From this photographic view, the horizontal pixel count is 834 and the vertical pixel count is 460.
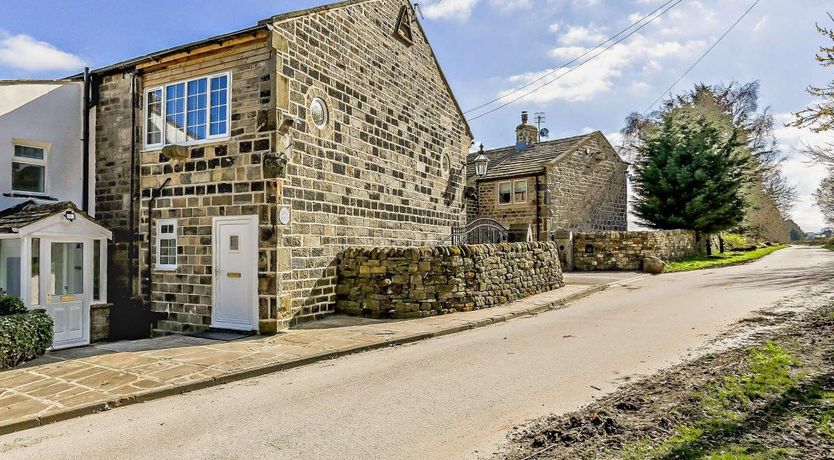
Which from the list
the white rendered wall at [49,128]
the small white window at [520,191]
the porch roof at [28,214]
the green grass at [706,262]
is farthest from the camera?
the small white window at [520,191]

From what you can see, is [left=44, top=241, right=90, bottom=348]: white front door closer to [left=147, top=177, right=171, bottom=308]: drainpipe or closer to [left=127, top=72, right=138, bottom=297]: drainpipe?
[left=127, top=72, right=138, bottom=297]: drainpipe

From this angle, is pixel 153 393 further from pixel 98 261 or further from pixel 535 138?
pixel 535 138

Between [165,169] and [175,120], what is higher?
[175,120]

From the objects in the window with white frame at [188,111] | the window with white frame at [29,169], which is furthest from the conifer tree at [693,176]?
the window with white frame at [29,169]

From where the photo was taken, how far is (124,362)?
7863 millimetres

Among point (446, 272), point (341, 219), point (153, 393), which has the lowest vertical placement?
point (153, 393)

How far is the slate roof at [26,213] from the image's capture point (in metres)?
10.0

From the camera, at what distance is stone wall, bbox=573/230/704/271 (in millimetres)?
21422

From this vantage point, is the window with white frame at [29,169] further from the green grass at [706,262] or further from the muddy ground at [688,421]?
the green grass at [706,262]

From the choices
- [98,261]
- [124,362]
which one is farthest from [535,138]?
A: [124,362]

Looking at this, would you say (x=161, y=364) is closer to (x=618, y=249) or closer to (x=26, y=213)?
(x=26, y=213)

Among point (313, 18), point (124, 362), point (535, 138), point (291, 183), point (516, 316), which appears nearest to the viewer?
point (124, 362)

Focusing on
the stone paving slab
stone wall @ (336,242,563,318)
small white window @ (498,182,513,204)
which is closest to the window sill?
the stone paving slab

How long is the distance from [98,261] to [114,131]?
132 inches
